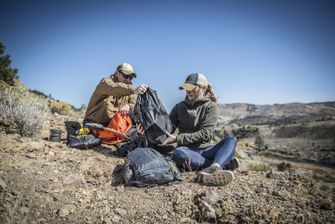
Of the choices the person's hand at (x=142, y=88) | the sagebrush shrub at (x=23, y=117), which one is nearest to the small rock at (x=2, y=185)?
the sagebrush shrub at (x=23, y=117)

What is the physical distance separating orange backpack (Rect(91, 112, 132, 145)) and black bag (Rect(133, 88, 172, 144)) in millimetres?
516

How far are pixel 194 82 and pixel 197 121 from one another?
70cm

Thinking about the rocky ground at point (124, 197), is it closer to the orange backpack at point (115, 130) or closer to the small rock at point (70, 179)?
the small rock at point (70, 179)

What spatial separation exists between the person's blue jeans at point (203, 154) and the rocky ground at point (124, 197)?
0.71 ft

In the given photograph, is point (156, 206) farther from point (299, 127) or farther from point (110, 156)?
point (299, 127)

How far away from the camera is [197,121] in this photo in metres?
4.10

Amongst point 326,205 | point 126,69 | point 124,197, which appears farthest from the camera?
point 126,69

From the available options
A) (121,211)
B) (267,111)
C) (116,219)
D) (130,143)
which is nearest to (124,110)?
(130,143)

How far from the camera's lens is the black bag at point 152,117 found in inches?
152

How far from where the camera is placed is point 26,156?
3623 mm

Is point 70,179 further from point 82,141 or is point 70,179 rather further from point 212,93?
point 212,93

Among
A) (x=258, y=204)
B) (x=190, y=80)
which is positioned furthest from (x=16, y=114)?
(x=258, y=204)

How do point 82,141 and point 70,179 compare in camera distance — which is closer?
point 70,179

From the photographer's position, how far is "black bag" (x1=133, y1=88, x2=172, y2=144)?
152 inches
